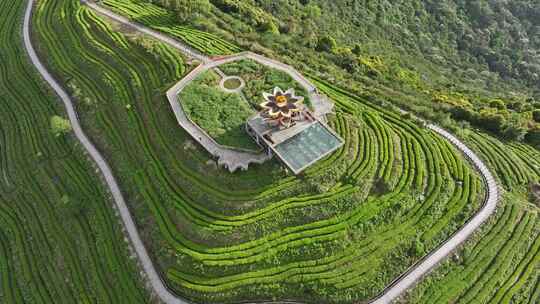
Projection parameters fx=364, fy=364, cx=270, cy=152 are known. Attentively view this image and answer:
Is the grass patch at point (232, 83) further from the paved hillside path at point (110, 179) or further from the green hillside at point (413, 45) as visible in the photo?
the paved hillside path at point (110, 179)

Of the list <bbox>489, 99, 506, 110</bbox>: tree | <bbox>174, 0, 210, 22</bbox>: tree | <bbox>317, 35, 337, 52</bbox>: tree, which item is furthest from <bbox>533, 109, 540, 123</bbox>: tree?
<bbox>174, 0, 210, 22</bbox>: tree

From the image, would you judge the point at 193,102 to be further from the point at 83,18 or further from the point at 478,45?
the point at 478,45

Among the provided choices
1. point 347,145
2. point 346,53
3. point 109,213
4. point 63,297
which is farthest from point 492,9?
point 63,297

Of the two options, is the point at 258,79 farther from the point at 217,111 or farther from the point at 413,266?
the point at 413,266

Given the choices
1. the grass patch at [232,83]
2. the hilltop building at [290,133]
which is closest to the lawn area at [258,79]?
the grass patch at [232,83]

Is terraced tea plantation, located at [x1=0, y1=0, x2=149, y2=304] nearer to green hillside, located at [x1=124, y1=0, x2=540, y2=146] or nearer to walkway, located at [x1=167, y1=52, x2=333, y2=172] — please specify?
walkway, located at [x1=167, y1=52, x2=333, y2=172]

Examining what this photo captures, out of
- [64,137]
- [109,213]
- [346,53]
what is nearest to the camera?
[109,213]
